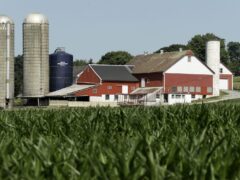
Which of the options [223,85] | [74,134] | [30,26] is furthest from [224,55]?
[74,134]

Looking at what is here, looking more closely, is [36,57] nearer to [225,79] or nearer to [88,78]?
[88,78]

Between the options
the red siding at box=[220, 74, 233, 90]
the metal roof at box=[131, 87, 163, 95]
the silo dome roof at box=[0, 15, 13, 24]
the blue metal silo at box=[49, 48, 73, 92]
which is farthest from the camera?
the red siding at box=[220, 74, 233, 90]

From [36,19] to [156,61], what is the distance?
2472cm

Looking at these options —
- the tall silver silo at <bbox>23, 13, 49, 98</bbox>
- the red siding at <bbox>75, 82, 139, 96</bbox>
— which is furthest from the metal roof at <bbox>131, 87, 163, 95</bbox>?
the tall silver silo at <bbox>23, 13, 49, 98</bbox>

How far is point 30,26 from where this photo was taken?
7900cm

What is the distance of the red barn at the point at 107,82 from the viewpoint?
89938 mm

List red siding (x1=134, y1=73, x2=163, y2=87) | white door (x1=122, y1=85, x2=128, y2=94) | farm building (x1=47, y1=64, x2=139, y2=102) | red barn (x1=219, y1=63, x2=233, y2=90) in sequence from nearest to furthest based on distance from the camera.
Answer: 1. farm building (x1=47, y1=64, x2=139, y2=102)
2. red siding (x1=134, y1=73, x2=163, y2=87)
3. white door (x1=122, y1=85, x2=128, y2=94)
4. red barn (x1=219, y1=63, x2=233, y2=90)

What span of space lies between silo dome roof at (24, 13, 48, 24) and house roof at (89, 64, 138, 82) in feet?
54.0

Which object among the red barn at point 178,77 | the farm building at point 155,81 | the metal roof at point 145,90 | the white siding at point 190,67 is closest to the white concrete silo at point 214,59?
the farm building at point 155,81

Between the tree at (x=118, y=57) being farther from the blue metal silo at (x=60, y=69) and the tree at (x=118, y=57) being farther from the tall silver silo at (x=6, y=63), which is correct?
the tall silver silo at (x=6, y=63)

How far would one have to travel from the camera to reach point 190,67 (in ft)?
307

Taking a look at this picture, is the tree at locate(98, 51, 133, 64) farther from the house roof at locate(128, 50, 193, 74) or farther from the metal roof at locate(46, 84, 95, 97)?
the metal roof at locate(46, 84, 95, 97)

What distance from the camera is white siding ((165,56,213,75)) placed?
92.5m

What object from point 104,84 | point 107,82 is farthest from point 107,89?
point 107,82
